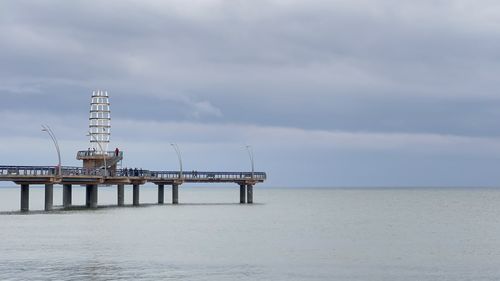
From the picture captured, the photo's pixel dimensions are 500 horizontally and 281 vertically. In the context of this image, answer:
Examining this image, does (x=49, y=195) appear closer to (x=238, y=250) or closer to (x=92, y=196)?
(x=92, y=196)

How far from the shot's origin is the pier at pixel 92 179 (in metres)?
97.2

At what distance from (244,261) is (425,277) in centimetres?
1135

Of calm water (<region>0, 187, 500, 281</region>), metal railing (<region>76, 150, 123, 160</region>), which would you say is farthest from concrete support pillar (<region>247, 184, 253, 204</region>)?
calm water (<region>0, 187, 500, 281</region>)

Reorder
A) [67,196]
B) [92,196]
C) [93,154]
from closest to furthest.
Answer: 1. [92,196]
2. [67,196]
3. [93,154]

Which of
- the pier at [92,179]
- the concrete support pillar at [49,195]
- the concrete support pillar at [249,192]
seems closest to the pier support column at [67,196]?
the pier at [92,179]

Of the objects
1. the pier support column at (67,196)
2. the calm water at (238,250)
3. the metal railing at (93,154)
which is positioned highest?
the metal railing at (93,154)

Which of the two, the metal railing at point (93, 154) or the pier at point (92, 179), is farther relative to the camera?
the metal railing at point (93, 154)

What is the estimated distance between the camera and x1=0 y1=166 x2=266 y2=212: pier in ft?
319

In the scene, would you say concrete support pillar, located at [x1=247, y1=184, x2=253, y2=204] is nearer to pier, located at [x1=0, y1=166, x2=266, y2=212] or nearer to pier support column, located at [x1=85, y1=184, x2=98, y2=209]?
pier, located at [x1=0, y1=166, x2=266, y2=212]

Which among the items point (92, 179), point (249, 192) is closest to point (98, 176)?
point (92, 179)

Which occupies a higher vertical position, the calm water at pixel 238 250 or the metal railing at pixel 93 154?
the metal railing at pixel 93 154

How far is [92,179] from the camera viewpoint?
361 ft

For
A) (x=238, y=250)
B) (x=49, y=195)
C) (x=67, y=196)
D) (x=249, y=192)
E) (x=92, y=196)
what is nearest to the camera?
(x=238, y=250)

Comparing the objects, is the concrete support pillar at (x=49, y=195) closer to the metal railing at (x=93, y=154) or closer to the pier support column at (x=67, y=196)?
the pier support column at (x=67, y=196)
